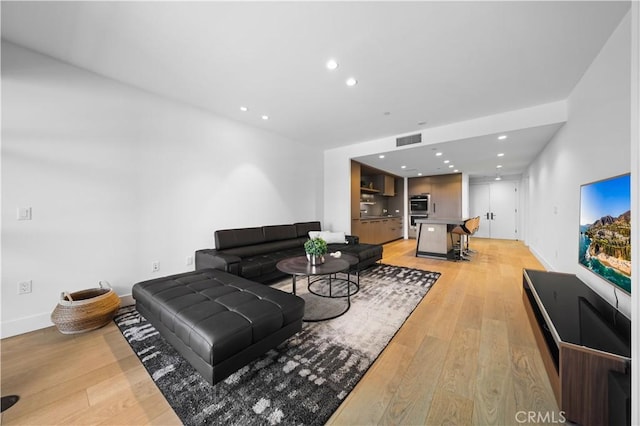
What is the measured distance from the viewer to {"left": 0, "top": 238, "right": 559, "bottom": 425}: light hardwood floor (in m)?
1.28

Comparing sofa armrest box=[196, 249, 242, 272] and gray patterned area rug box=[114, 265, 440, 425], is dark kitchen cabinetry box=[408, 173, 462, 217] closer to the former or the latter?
gray patterned area rug box=[114, 265, 440, 425]

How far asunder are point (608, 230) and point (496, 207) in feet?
24.2

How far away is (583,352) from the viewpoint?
1.14 metres

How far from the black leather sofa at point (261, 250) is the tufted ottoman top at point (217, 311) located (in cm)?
69

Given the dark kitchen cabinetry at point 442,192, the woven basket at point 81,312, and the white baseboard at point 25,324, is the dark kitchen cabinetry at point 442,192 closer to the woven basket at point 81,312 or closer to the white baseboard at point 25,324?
the woven basket at point 81,312

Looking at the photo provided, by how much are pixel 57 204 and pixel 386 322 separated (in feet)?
11.9

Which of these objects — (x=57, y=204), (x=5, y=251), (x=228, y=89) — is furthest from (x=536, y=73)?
(x=5, y=251)

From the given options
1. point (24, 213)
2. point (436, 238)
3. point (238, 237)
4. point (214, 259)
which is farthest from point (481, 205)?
point (24, 213)

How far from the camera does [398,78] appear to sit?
8.66 ft

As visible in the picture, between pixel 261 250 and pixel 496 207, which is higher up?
pixel 496 207

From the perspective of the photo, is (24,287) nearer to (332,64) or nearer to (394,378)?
(394,378)

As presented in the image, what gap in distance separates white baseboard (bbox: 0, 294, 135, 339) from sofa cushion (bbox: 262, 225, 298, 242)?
262cm

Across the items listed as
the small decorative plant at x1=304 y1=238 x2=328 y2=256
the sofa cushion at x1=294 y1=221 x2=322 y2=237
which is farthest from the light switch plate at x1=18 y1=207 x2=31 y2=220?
the sofa cushion at x1=294 y1=221 x2=322 y2=237

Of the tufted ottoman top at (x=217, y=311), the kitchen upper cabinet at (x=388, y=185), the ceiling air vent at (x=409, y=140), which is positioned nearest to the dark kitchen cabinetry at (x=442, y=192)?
the kitchen upper cabinet at (x=388, y=185)
